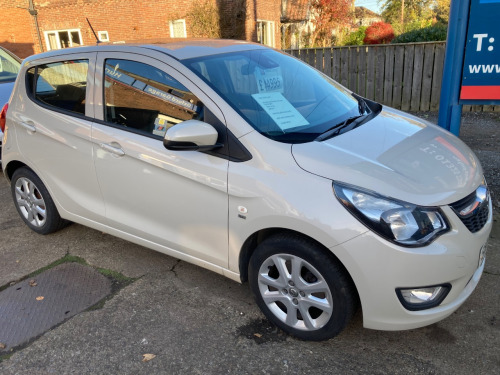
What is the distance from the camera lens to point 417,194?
7.34ft

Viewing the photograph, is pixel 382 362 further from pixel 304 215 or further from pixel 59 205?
pixel 59 205

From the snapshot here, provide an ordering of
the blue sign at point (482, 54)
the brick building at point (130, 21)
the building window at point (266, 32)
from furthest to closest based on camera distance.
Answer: the building window at point (266, 32) < the brick building at point (130, 21) < the blue sign at point (482, 54)

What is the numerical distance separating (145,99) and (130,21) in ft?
55.8

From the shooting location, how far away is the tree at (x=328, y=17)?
2000cm

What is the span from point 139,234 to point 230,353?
1.15 meters

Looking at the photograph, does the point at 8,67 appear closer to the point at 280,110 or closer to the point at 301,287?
the point at 280,110

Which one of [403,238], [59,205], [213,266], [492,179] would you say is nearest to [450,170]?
Result: [403,238]

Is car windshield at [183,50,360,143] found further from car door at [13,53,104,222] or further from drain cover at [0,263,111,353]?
drain cover at [0,263,111,353]

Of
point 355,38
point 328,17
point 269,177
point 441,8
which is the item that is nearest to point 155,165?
point 269,177

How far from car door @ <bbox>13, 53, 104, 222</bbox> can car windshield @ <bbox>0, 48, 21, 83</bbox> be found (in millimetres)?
3476

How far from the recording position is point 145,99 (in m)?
2.99

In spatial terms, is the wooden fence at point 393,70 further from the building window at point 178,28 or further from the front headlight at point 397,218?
the building window at point 178,28

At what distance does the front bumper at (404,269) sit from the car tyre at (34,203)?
2827 millimetres

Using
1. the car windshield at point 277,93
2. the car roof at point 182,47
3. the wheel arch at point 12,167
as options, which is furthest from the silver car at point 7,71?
the car windshield at point 277,93
